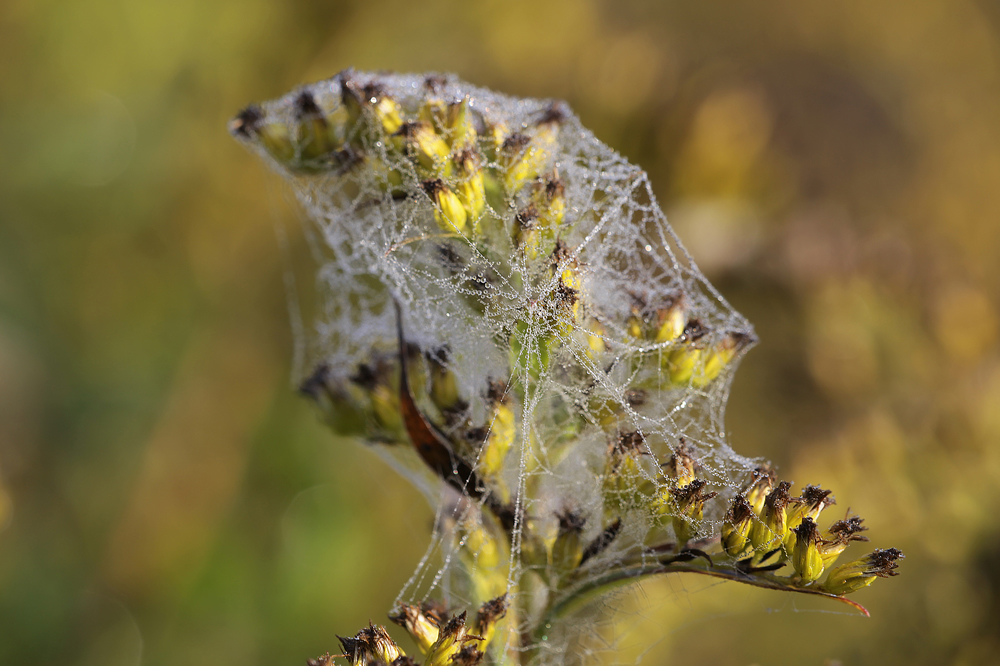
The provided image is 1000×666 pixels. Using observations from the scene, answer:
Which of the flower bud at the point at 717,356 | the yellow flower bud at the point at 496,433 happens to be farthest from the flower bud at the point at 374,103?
the flower bud at the point at 717,356

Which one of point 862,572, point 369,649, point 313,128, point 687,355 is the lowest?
point 369,649

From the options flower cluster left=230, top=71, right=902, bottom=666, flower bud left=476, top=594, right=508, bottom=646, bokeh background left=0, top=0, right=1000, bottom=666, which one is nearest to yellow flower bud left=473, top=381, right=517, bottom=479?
flower cluster left=230, top=71, right=902, bottom=666

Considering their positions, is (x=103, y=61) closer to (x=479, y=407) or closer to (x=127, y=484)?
(x=127, y=484)

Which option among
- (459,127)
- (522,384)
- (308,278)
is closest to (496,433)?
(522,384)

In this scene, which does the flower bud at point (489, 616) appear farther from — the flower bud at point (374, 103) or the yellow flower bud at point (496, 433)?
the flower bud at point (374, 103)

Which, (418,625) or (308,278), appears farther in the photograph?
(308,278)

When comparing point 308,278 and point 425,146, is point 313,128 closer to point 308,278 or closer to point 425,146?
point 425,146
